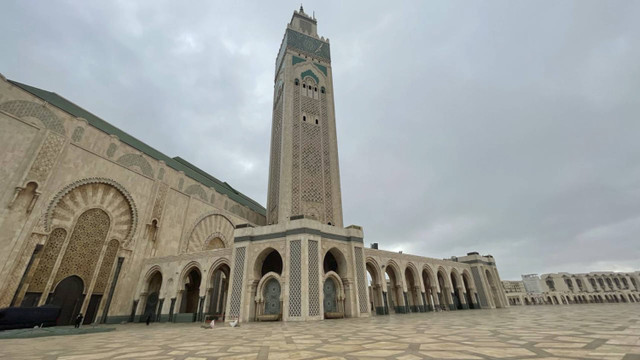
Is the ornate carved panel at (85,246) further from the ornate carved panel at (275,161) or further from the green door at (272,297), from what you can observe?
the ornate carved panel at (275,161)

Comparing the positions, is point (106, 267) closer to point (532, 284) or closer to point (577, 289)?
point (532, 284)

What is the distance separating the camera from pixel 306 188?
1695 cm

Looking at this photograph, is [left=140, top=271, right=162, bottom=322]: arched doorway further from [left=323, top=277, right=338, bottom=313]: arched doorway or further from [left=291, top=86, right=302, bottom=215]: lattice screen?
[left=323, top=277, right=338, bottom=313]: arched doorway

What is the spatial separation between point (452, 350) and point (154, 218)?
16.9 m

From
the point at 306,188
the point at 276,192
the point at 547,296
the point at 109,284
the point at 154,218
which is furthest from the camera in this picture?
the point at 547,296

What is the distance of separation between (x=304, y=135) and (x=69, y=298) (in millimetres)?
14705

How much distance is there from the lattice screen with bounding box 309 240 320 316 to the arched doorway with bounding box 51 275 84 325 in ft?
35.5

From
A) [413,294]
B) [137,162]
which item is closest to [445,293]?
[413,294]

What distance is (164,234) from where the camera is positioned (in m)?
16.4

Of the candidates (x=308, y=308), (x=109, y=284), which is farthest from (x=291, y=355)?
Result: (x=109, y=284)

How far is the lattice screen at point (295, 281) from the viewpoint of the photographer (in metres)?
11.0

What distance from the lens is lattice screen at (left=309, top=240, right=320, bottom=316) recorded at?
1110cm

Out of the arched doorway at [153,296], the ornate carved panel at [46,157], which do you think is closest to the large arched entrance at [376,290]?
the arched doorway at [153,296]

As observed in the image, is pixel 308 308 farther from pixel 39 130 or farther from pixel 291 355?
pixel 39 130
